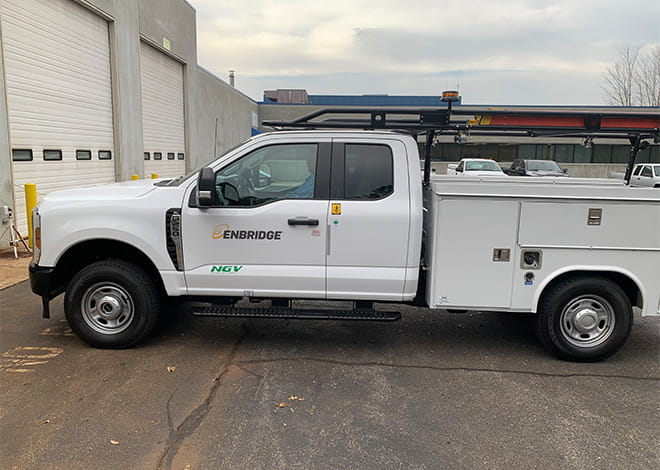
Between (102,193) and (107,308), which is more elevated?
(102,193)

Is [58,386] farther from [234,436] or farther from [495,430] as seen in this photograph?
[495,430]

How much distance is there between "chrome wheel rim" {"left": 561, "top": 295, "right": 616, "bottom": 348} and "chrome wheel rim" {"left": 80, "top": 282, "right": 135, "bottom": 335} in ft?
13.5

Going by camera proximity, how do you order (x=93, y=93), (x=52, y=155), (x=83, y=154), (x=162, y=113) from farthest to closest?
(x=162, y=113) → (x=93, y=93) → (x=83, y=154) → (x=52, y=155)

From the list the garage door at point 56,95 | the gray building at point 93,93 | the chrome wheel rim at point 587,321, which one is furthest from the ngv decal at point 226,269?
the garage door at point 56,95

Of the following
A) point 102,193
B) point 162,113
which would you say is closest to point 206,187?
point 102,193

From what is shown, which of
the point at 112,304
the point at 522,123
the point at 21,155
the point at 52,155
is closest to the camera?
the point at 112,304

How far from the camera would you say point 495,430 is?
11.8 feet

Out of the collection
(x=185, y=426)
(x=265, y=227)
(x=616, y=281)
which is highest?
(x=265, y=227)

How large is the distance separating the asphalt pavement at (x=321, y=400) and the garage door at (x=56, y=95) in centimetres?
575

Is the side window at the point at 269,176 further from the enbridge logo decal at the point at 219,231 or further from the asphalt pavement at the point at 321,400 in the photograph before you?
the asphalt pavement at the point at 321,400

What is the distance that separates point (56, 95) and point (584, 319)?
37.0 feet

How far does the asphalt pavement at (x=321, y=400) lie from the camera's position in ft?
10.7

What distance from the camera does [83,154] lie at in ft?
40.6

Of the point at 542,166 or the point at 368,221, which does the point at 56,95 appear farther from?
the point at 542,166
